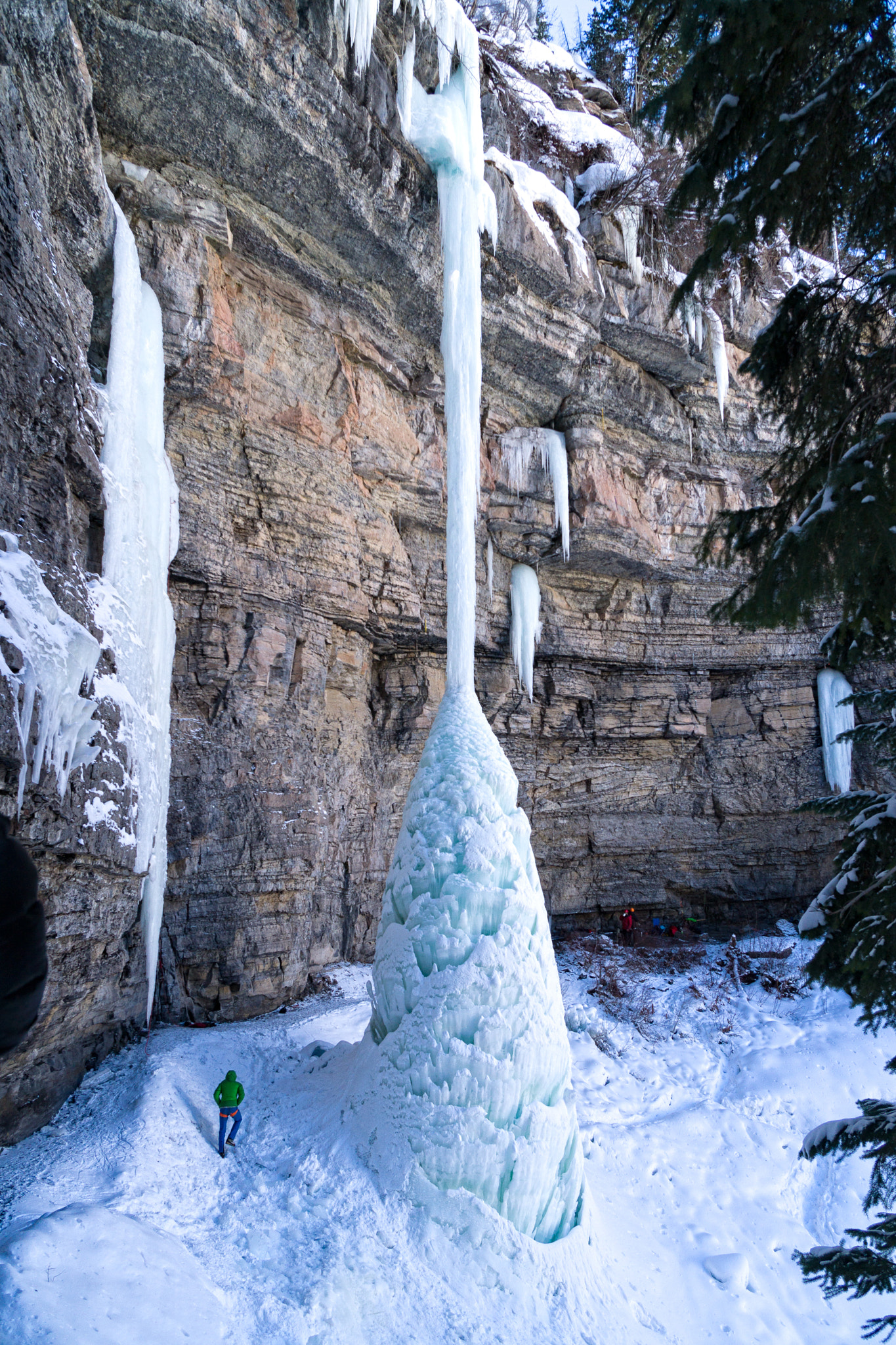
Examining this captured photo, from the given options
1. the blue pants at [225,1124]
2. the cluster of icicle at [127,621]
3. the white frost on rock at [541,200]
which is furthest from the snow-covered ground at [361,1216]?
the white frost on rock at [541,200]

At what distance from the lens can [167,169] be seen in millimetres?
8180

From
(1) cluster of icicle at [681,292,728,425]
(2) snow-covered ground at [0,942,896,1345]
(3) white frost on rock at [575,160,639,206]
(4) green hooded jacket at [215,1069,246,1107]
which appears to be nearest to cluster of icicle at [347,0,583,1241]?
(2) snow-covered ground at [0,942,896,1345]

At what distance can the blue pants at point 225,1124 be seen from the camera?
5.73 meters

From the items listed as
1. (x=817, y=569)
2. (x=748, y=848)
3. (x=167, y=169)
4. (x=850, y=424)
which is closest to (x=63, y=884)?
(x=817, y=569)

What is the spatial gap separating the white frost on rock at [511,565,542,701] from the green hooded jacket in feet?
28.8

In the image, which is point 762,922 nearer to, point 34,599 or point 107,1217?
point 107,1217

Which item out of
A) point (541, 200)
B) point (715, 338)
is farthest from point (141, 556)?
point (715, 338)

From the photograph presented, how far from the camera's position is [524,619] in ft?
44.4

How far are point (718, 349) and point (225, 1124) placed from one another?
1348 cm

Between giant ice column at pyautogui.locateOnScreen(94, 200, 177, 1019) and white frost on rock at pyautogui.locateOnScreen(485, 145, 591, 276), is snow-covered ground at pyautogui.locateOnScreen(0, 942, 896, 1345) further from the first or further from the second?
white frost on rock at pyautogui.locateOnScreen(485, 145, 591, 276)

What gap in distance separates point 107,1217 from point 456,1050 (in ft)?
7.81

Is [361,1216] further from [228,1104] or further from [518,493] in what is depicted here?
[518,493]

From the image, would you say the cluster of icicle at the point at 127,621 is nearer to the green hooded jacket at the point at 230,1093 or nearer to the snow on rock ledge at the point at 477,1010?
the green hooded jacket at the point at 230,1093

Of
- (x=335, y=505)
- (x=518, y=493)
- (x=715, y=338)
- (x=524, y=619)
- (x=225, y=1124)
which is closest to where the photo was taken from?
(x=225, y=1124)
